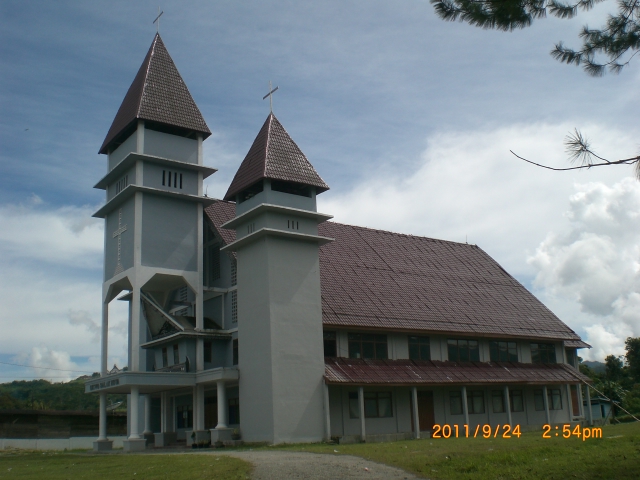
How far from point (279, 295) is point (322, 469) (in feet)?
44.9

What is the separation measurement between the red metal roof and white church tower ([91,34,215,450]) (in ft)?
22.2

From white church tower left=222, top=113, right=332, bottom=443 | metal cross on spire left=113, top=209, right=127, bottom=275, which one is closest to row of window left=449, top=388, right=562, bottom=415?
white church tower left=222, top=113, right=332, bottom=443

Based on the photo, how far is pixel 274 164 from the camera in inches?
1208

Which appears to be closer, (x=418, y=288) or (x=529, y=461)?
(x=529, y=461)

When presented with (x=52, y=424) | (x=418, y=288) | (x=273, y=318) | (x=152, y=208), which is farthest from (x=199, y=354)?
(x=52, y=424)

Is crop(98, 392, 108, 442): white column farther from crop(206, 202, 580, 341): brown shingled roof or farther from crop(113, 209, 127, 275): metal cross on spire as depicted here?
crop(206, 202, 580, 341): brown shingled roof

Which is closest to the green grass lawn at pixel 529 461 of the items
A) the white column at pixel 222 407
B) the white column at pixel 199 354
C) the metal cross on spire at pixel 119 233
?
the white column at pixel 222 407

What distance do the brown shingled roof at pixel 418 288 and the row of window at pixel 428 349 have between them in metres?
0.84

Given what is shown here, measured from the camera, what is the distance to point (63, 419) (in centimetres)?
4369

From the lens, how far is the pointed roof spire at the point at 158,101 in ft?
110

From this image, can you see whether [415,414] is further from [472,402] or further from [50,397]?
[50,397]

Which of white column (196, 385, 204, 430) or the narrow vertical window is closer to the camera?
white column (196, 385, 204, 430)

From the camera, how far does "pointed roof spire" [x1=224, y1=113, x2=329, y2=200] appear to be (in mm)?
30484
